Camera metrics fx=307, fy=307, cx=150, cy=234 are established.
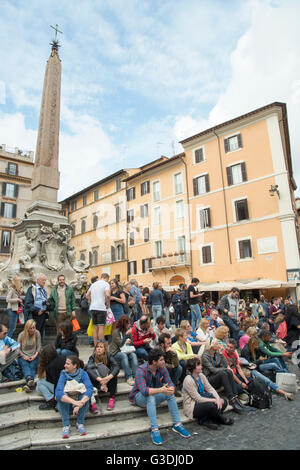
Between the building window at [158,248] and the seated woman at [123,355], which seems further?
the building window at [158,248]

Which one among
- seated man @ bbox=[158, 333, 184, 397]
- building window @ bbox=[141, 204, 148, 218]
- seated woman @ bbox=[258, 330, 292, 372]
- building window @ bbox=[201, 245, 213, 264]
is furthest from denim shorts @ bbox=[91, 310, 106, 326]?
building window @ bbox=[141, 204, 148, 218]

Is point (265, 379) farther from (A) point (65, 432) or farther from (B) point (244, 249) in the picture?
(B) point (244, 249)

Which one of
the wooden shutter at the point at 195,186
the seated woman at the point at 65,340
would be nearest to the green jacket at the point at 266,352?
the seated woman at the point at 65,340

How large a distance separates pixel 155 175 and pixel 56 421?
27.1 metres

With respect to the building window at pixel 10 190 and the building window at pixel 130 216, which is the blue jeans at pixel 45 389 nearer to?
the building window at pixel 130 216

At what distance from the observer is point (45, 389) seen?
4059 millimetres

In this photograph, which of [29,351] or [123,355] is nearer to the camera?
[29,351]

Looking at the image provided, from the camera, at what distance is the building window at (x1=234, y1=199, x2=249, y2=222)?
876 inches

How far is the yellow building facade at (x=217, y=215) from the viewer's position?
2041cm

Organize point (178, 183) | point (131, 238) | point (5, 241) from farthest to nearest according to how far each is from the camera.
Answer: point (131, 238), point (5, 241), point (178, 183)

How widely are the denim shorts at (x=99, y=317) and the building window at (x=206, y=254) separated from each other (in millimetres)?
18824

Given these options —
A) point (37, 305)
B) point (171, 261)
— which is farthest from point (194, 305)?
point (171, 261)

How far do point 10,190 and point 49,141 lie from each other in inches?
1008

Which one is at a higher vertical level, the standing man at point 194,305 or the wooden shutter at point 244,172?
the wooden shutter at point 244,172
